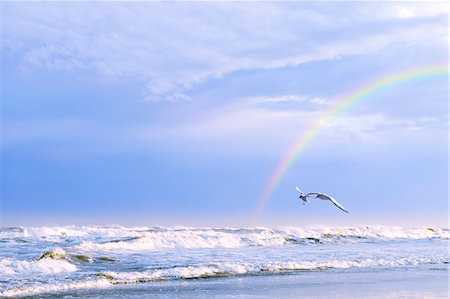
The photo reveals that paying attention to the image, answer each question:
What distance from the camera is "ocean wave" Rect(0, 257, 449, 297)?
13336 mm

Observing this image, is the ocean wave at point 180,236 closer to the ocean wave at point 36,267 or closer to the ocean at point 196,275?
the ocean at point 196,275

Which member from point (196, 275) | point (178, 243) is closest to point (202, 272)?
point (196, 275)

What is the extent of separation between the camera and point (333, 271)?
1741 centimetres

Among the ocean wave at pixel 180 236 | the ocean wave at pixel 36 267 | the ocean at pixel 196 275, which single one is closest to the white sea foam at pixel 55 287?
the ocean at pixel 196 275

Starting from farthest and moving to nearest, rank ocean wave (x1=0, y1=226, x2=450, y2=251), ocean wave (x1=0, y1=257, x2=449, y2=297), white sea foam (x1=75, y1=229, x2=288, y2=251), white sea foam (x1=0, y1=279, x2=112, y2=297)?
ocean wave (x1=0, y1=226, x2=450, y2=251) < white sea foam (x1=75, y1=229, x2=288, y2=251) < ocean wave (x1=0, y1=257, x2=449, y2=297) < white sea foam (x1=0, y1=279, x2=112, y2=297)

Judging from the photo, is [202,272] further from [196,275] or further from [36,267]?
[36,267]

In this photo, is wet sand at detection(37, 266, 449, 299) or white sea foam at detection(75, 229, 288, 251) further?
white sea foam at detection(75, 229, 288, 251)

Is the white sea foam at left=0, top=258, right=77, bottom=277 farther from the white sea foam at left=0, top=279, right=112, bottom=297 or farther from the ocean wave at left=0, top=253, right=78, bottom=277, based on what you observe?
the white sea foam at left=0, top=279, right=112, bottom=297

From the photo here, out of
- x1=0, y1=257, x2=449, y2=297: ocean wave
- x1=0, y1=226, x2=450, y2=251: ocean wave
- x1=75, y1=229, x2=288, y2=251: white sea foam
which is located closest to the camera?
x1=0, y1=257, x2=449, y2=297: ocean wave

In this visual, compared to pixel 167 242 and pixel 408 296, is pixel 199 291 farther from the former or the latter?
pixel 167 242

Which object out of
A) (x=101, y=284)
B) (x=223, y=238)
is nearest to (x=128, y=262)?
Answer: (x=101, y=284)

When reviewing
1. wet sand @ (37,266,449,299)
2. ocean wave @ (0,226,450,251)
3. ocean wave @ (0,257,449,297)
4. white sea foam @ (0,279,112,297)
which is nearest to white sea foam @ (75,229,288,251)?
ocean wave @ (0,226,450,251)

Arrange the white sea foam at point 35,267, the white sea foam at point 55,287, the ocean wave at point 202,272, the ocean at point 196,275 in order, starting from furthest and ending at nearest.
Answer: the white sea foam at point 35,267, the ocean wave at point 202,272, the ocean at point 196,275, the white sea foam at point 55,287

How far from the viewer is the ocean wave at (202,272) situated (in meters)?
13.3
